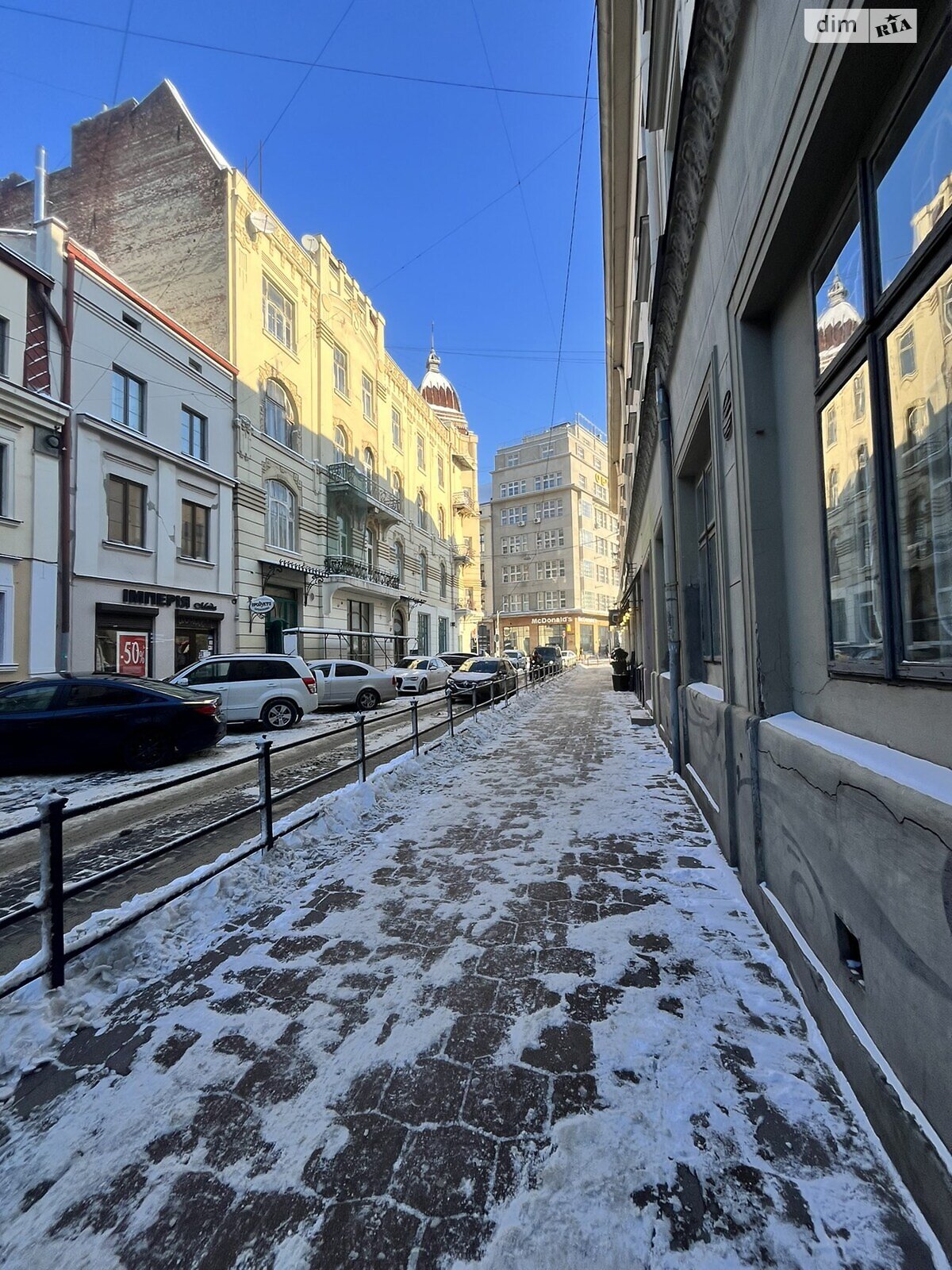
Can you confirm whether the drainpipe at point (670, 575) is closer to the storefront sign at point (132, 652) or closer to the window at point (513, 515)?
the storefront sign at point (132, 652)

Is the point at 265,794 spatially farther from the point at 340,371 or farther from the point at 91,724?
the point at 340,371

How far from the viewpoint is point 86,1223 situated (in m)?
1.75

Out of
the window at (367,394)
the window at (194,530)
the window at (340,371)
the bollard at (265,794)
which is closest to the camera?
the bollard at (265,794)

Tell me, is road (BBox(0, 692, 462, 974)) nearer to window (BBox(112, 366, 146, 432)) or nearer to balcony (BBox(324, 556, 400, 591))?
window (BBox(112, 366, 146, 432))

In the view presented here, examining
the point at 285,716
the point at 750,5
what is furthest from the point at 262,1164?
the point at 285,716

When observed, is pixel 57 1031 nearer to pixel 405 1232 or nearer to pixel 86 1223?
pixel 86 1223

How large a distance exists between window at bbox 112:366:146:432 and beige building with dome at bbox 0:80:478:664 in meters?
3.73

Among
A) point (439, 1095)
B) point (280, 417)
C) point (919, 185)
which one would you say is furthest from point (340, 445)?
point (439, 1095)

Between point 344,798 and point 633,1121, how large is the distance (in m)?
4.28

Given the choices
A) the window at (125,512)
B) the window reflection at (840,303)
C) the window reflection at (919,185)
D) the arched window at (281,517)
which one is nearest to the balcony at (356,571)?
the arched window at (281,517)

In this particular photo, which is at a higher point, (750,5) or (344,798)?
(750,5)

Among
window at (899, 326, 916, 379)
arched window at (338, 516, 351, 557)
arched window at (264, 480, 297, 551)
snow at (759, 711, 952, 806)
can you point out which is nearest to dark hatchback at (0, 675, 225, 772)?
snow at (759, 711, 952, 806)

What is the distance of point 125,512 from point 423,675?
35.9 ft

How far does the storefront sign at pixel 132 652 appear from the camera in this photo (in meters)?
16.3
